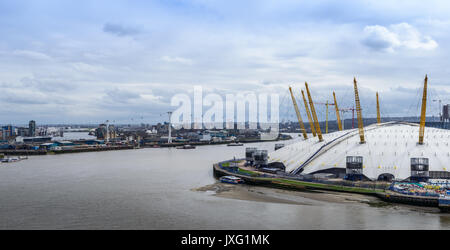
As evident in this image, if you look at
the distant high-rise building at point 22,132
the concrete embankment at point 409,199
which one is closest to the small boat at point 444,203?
the concrete embankment at point 409,199

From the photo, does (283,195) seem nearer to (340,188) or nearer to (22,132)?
(340,188)

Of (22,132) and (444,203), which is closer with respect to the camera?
(444,203)

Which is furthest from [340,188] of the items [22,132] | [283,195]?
[22,132]

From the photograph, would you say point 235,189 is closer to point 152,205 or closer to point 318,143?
point 152,205

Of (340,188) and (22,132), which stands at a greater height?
(22,132)

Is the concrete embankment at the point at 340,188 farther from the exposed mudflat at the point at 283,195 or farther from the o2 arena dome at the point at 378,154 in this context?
the o2 arena dome at the point at 378,154

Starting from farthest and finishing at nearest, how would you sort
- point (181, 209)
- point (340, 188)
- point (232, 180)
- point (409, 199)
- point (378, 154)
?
point (232, 180) → point (378, 154) → point (340, 188) → point (409, 199) → point (181, 209)

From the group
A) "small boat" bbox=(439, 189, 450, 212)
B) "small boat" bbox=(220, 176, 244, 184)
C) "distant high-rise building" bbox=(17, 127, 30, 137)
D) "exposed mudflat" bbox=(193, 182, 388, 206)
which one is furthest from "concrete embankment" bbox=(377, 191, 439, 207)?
"distant high-rise building" bbox=(17, 127, 30, 137)
